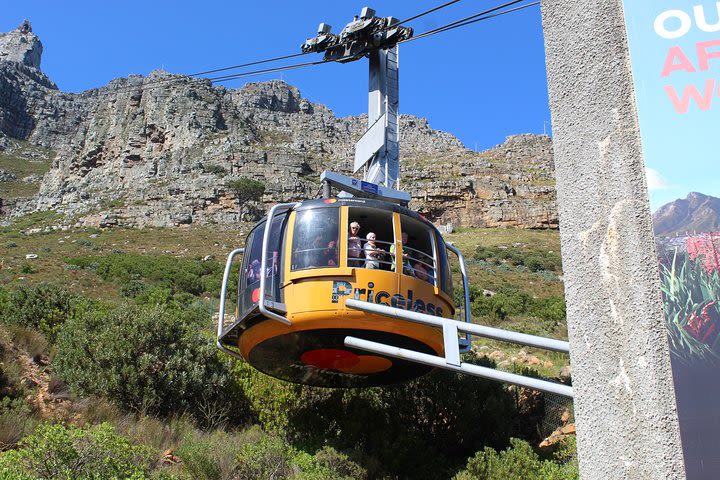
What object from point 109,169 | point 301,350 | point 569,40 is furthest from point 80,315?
point 109,169

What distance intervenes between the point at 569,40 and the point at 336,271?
611 cm

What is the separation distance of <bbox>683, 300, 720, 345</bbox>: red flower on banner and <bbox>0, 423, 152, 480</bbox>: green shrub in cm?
747

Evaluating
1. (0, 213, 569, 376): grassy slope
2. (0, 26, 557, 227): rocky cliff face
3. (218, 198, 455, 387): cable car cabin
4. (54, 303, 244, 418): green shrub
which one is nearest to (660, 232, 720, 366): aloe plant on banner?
(218, 198, 455, 387): cable car cabin

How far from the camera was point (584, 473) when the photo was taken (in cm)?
226

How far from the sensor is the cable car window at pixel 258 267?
8805 millimetres

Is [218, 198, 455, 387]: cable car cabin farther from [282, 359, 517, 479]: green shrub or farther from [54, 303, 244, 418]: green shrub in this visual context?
[54, 303, 244, 418]: green shrub

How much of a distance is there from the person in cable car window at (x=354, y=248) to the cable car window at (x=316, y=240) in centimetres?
19

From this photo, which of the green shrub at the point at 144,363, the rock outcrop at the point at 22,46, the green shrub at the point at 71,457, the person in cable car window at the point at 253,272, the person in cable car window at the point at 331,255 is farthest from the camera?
the rock outcrop at the point at 22,46

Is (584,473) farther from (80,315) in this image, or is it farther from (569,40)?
(80,315)

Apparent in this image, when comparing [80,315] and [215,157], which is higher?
[215,157]

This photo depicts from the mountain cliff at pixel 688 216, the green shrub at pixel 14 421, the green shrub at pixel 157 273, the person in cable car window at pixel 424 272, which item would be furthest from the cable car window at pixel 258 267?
the green shrub at pixel 157 273

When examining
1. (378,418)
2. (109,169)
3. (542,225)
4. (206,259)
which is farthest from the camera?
(109,169)

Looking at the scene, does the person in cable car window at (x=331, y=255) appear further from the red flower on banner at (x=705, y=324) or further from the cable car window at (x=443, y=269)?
the red flower on banner at (x=705, y=324)

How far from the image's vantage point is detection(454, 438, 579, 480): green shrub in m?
10.2
